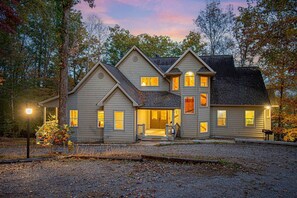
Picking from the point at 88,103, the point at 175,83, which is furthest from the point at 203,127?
the point at 88,103

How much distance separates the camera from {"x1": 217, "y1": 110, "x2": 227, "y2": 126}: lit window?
70.4 ft

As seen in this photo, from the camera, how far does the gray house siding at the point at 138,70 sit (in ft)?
72.7

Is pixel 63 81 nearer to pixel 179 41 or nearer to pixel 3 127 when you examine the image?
pixel 3 127

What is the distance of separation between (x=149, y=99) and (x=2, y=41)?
16110 mm

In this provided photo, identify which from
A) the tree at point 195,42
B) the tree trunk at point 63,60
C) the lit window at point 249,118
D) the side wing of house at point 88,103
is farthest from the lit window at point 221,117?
the tree at point 195,42

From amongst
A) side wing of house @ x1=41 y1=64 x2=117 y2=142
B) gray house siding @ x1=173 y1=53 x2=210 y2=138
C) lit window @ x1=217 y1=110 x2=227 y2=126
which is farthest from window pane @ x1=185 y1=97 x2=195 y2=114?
side wing of house @ x1=41 y1=64 x2=117 y2=142

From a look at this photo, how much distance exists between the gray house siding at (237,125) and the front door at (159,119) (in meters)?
4.90

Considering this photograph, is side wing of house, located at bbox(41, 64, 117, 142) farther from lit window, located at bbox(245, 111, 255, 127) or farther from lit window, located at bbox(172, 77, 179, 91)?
lit window, located at bbox(245, 111, 255, 127)

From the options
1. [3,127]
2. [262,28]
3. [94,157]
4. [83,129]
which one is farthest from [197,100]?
[3,127]

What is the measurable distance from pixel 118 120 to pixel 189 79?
7.35 metres

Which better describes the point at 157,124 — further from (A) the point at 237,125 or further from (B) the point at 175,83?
(A) the point at 237,125

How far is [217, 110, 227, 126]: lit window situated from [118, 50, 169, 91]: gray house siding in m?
5.36

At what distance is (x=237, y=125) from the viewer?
21.2 m

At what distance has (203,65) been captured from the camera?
811 inches
